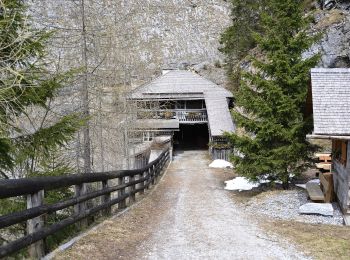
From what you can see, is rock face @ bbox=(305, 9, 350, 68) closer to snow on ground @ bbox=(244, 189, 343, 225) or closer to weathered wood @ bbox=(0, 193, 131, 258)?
snow on ground @ bbox=(244, 189, 343, 225)

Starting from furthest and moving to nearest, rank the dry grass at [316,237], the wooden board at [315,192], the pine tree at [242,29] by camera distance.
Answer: the pine tree at [242,29] → the wooden board at [315,192] → the dry grass at [316,237]

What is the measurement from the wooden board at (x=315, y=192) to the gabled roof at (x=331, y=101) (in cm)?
232

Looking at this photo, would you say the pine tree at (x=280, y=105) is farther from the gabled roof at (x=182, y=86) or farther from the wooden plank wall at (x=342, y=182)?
the gabled roof at (x=182, y=86)

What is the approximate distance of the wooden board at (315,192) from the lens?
1154 centimetres

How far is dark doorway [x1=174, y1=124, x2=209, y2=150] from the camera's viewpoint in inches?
1722

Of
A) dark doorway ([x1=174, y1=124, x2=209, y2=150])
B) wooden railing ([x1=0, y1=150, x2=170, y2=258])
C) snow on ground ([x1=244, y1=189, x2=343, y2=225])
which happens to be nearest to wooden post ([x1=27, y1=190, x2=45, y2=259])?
wooden railing ([x1=0, y1=150, x2=170, y2=258])

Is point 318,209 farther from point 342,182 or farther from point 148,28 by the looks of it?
point 148,28

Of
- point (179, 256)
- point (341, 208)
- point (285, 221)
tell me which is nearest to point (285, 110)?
point (341, 208)

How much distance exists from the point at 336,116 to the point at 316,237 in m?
4.01

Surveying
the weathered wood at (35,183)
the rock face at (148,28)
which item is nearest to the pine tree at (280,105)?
the rock face at (148,28)

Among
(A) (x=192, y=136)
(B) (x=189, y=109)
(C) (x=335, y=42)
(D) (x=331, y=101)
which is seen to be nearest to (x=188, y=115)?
(B) (x=189, y=109)

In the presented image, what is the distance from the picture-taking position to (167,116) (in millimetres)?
39156

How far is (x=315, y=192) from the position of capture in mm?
12164

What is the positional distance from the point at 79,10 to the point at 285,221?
9373 mm
